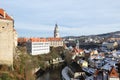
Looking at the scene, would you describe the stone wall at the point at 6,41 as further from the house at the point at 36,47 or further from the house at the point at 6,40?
the house at the point at 36,47

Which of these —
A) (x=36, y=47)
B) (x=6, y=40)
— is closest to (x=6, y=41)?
(x=6, y=40)

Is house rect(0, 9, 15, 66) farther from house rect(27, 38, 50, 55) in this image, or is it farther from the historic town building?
house rect(27, 38, 50, 55)

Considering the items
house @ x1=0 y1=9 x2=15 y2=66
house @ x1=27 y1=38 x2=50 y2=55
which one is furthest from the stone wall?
house @ x1=27 y1=38 x2=50 y2=55

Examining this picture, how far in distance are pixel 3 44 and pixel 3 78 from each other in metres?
3.91

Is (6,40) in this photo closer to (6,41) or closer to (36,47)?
(6,41)

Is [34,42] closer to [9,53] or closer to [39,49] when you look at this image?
[39,49]

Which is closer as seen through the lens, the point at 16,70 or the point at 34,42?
the point at 16,70

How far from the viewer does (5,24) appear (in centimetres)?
2544

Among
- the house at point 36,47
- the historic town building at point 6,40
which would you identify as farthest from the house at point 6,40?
the house at point 36,47

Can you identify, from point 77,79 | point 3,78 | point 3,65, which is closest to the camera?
point 3,78

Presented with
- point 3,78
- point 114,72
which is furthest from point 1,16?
point 114,72

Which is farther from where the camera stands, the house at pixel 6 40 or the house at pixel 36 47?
the house at pixel 36 47

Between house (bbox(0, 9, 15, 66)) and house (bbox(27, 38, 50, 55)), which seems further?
house (bbox(27, 38, 50, 55))

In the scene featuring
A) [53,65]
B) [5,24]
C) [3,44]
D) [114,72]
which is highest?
[5,24]
